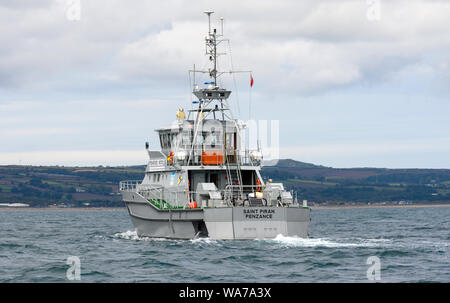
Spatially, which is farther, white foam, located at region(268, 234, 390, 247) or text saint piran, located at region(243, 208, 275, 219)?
text saint piran, located at region(243, 208, 275, 219)

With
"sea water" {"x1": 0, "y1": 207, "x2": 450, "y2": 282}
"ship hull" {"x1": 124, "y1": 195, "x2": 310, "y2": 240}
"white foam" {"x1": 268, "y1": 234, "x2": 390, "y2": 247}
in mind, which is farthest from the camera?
"ship hull" {"x1": 124, "y1": 195, "x2": 310, "y2": 240}

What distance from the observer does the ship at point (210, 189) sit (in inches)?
1265

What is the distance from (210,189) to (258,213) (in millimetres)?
3279

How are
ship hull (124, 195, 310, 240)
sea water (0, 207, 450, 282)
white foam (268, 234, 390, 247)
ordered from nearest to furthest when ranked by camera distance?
sea water (0, 207, 450, 282), white foam (268, 234, 390, 247), ship hull (124, 195, 310, 240)

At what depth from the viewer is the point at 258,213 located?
105 feet

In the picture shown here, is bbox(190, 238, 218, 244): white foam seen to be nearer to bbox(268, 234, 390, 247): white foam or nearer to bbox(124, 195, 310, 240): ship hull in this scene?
bbox(124, 195, 310, 240): ship hull

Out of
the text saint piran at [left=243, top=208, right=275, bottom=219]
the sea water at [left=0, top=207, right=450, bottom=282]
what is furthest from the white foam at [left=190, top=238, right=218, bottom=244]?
the text saint piran at [left=243, top=208, right=275, bottom=219]

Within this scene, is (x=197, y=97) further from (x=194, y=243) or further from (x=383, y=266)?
(x=383, y=266)

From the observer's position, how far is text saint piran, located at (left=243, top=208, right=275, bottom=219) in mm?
31952

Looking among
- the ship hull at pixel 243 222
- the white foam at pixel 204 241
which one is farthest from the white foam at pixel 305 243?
the white foam at pixel 204 241

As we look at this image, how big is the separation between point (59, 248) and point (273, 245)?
10.4m
